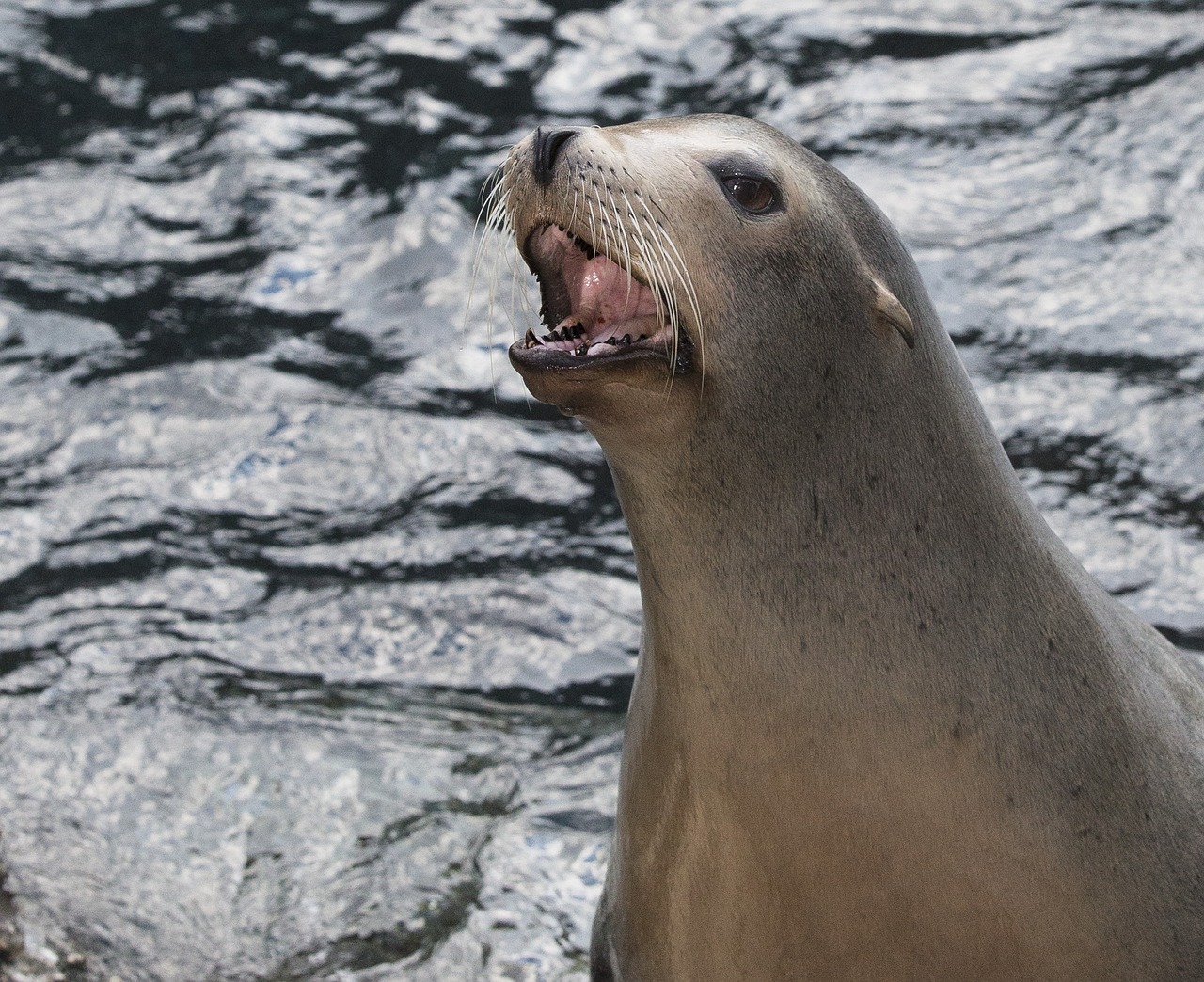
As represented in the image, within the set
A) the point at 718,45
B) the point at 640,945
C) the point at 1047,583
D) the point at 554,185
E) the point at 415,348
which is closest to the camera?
the point at 554,185

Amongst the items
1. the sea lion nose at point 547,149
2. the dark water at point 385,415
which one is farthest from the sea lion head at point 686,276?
the dark water at point 385,415

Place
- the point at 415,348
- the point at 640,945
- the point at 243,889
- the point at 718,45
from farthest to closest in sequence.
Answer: the point at 718,45 → the point at 415,348 → the point at 243,889 → the point at 640,945

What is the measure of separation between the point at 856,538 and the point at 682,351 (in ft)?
1.49

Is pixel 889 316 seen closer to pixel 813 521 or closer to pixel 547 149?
pixel 813 521

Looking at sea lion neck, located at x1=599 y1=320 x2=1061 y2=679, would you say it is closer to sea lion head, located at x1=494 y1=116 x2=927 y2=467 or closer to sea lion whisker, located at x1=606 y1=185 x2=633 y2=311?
sea lion head, located at x1=494 y1=116 x2=927 y2=467

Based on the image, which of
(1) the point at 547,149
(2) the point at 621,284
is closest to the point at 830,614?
(2) the point at 621,284

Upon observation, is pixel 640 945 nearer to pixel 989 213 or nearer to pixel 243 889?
pixel 243 889

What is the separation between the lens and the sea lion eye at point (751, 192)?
122 inches

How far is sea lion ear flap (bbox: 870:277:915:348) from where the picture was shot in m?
3.10

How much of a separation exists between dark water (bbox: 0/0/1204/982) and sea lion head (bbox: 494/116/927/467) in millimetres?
1683

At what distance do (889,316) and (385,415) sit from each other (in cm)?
418

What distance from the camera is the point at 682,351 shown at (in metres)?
3.00

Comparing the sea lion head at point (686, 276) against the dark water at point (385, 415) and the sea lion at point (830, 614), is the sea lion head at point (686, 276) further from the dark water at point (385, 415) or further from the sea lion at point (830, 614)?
the dark water at point (385, 415)

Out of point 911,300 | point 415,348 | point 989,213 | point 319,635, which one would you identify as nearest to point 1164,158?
point 989,213
